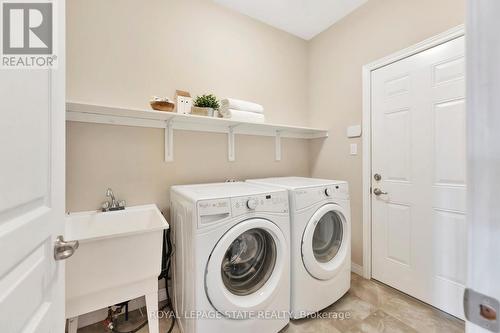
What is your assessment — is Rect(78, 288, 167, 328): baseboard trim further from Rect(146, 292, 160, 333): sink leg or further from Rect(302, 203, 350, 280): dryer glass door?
Rect(302, 203, 350, 280): dryer glass door

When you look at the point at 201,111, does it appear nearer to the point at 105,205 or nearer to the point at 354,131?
the point at 105,205

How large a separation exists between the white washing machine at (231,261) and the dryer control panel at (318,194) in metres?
0.11

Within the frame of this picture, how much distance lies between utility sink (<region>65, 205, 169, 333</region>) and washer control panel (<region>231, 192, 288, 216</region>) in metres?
0.41

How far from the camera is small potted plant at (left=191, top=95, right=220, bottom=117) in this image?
1844mm

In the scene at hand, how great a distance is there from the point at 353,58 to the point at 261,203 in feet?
6.18

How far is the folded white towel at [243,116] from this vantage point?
A: 6.42 ft

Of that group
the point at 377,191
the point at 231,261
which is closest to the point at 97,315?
the point at 231,261

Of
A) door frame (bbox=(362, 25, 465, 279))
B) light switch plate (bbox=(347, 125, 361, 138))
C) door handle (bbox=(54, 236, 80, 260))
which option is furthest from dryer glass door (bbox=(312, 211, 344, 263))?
door handle (bbox=(54, 236, 80, 260))

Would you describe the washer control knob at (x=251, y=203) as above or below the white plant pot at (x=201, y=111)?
below

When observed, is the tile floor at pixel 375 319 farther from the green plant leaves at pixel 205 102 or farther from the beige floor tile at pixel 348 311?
the green plant leaves at pixel 205 102

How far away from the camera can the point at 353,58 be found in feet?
7.41

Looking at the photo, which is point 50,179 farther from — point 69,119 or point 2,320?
point 69,119

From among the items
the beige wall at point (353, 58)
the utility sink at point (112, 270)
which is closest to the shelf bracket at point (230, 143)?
the utility sink at point (112, 270)

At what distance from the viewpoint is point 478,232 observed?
1.09 feet
